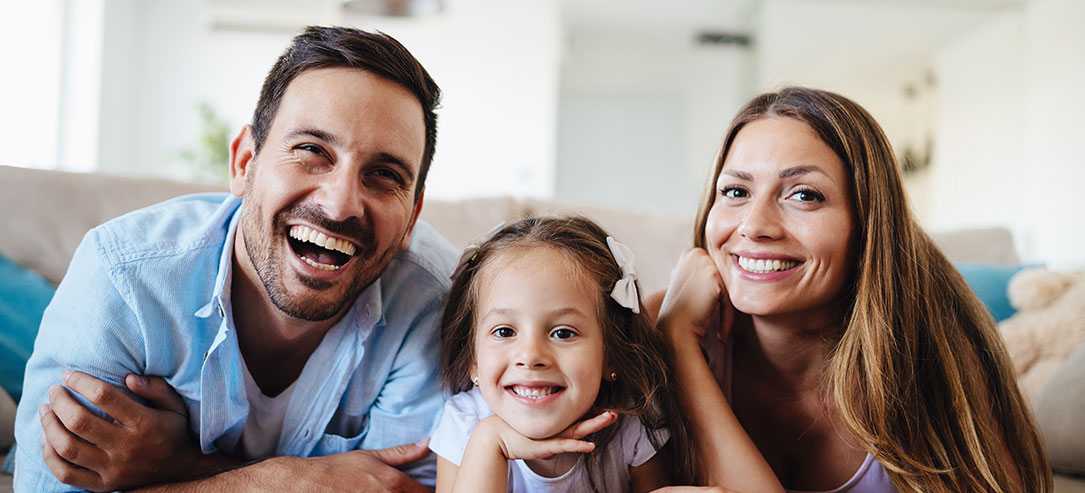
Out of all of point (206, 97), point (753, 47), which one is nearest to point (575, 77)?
point (753, 47)

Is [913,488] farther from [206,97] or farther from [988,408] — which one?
[206,97]

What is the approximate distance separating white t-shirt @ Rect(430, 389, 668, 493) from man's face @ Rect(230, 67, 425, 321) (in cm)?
29

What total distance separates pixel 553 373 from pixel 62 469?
31.1 inches

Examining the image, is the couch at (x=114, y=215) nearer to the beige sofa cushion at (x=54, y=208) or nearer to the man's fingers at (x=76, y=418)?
the beige sofa cushion at (x=54, y=208)

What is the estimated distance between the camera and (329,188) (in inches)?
49.1

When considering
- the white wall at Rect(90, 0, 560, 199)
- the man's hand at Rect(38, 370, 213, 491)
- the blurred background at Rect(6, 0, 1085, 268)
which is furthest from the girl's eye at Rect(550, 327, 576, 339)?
the white wall at Rect(90, 0, 560, 199)

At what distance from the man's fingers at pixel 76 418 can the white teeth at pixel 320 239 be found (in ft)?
1.34

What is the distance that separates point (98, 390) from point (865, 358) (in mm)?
1270

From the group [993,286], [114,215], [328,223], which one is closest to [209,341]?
[328,223]

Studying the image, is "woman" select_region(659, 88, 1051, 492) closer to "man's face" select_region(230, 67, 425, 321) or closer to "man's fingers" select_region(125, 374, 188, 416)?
"man's face" select_region(230, 67, 425, 321)

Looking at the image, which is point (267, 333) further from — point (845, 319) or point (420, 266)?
point (845, 319)

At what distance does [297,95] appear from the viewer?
4.26 ft

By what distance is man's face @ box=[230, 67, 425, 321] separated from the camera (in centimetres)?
126

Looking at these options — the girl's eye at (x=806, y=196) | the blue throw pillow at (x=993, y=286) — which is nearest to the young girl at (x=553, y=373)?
the girl's eye at (x=806, y=196)
